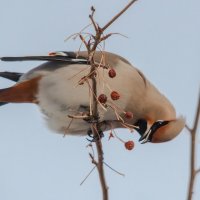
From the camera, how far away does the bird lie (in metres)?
4.02

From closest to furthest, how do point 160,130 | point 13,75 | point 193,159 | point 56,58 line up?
point 193,159, point 56,58, point 160,130, point 13,75

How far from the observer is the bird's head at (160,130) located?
430cm

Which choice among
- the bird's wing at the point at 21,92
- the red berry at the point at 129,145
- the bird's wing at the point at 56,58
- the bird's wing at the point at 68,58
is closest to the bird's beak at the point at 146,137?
the bird's wing at the point at 68,58

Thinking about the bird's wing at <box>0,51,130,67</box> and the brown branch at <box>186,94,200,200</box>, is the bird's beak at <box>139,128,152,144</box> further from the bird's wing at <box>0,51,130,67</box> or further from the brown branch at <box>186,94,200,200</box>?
the brown branch at <box>186,94,200,200</box>

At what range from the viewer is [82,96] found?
398 cm

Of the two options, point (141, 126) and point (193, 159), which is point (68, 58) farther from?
point (193, 159)

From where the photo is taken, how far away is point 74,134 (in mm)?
4473

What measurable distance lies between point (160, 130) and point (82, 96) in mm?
783

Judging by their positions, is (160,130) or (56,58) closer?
(56,58)

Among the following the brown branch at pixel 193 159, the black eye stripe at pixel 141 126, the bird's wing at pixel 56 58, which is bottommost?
the black eye stripe at pixel 141 126

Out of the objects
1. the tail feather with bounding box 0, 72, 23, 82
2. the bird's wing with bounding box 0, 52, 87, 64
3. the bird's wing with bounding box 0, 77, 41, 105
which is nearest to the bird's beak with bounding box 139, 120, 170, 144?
the bird's wing with bounding box 0, 52, 87, 64

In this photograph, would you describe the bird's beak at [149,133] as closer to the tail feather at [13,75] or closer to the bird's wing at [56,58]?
the bird's wing at [56,58]

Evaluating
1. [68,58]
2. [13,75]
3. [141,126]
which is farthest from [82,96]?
[13,75]

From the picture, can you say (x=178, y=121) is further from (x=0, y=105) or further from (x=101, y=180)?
(x=101, y=180)
